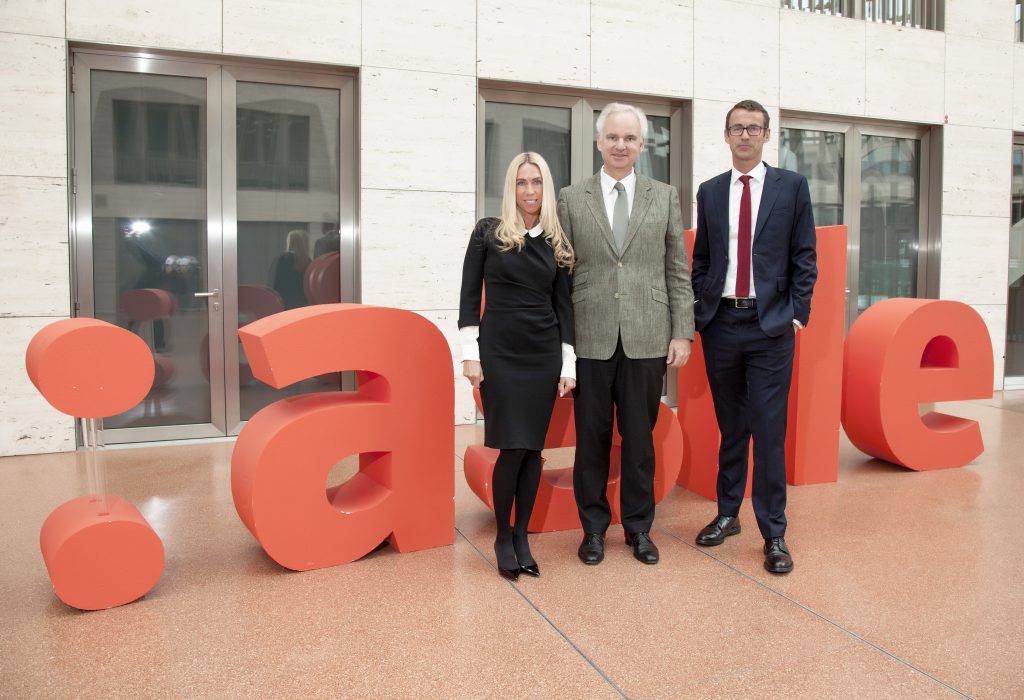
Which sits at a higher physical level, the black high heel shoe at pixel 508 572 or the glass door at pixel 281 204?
the glass door at pixel 281 204

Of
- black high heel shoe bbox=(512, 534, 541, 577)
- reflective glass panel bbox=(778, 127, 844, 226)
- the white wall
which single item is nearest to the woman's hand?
black high heel shoe bbox=(512, 534, 541, 577)

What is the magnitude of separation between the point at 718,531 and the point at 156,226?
4.42 meters

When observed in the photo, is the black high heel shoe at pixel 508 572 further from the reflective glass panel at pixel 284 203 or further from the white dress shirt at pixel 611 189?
the reflective glass panel at pixel 284 203

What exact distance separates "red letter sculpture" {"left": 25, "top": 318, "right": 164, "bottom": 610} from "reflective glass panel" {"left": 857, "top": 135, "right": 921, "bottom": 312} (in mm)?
7080

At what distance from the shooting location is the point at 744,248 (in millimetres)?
3340

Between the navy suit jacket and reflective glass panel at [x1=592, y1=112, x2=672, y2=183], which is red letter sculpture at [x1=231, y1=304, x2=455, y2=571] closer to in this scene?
the navy suit jacket

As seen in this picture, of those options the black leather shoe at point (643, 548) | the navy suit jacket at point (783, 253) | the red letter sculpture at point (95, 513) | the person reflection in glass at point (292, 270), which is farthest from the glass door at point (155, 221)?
the navy suit jacket at point (783, 253)

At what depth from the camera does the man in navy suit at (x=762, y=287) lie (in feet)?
10.7

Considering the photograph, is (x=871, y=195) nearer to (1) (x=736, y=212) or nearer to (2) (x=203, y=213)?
(1) (x=736, y=212)

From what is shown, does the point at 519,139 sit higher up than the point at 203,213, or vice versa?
the point at 519,139

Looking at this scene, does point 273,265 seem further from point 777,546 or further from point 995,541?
point 995,541

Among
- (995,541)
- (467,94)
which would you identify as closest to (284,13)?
(467,94)

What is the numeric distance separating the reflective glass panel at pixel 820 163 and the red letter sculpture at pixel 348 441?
5520 millimetres

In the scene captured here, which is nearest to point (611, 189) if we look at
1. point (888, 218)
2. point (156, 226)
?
point (156, 226)
